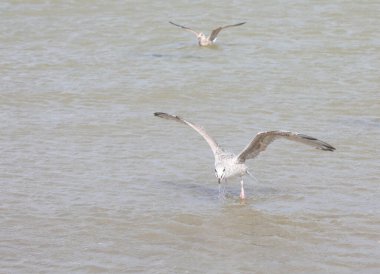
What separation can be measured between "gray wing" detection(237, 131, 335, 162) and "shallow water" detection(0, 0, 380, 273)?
1.47 feet

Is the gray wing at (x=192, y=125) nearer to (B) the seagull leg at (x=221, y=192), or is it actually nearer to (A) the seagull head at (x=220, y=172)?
(A) the seagull head at (x=220, y=172)

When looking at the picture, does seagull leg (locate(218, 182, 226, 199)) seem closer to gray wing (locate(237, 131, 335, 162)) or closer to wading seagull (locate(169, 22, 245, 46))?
gray wing (locate(237, 131, 335, 162))

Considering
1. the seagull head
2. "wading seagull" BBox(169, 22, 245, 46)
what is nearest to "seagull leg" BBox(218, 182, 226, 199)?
the seagull head

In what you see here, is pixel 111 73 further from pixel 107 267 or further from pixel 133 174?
pixel 107 267

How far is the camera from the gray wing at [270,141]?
8.38 metres

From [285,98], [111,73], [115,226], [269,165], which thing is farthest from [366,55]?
[115,226]

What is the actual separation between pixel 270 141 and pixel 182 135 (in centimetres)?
278

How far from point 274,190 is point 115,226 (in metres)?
1.83

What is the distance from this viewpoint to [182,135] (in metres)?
11.7

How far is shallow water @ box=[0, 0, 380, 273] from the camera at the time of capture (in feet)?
25.5

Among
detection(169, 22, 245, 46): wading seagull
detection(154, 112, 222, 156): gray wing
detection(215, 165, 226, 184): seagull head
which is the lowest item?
detection(169, 22, 245, 46): wading seagull

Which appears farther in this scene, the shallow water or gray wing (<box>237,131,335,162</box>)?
gray wing (<box>237,131,335,162</box>)

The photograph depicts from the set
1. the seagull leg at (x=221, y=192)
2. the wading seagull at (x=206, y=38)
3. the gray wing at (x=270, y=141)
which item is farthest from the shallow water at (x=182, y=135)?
the gray wing at (x=270, y=141)

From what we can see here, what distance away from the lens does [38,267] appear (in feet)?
23.9
